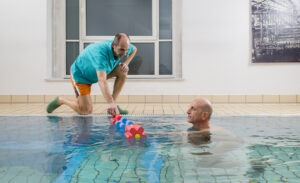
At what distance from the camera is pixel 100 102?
6.15 m

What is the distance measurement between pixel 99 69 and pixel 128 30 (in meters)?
3.28

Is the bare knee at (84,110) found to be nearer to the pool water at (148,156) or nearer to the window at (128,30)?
the pool water at (148,156)

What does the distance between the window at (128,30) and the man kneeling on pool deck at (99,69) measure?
226 centimetres

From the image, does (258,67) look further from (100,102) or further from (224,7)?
(100,102)

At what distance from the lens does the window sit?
6.41 meters

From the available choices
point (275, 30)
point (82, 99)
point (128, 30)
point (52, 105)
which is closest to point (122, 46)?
point (82, 99)

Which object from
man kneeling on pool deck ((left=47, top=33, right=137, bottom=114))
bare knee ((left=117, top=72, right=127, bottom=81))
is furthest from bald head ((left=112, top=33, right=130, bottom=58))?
bare knee ((left=117, top=72, right=127, bottom=81))

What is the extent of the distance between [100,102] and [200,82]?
207cm

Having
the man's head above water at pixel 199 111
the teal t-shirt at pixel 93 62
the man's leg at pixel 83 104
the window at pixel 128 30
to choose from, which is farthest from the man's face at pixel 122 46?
the window at pixel 128 30

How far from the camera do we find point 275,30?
610 cm

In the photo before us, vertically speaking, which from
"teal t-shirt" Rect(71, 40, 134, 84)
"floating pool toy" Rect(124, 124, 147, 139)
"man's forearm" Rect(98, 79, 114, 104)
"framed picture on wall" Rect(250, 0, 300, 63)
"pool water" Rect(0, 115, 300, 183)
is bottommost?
"pool water" Rect(0, 115, 300, 183)

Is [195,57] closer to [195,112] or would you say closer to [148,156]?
[195,112]

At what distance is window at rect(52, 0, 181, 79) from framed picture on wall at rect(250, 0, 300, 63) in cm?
157

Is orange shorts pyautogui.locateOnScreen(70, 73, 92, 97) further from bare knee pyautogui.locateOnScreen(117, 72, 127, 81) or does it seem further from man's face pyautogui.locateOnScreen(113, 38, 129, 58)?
man's face pyautogui.locateOnScreen(113, 38, 129, 58)
